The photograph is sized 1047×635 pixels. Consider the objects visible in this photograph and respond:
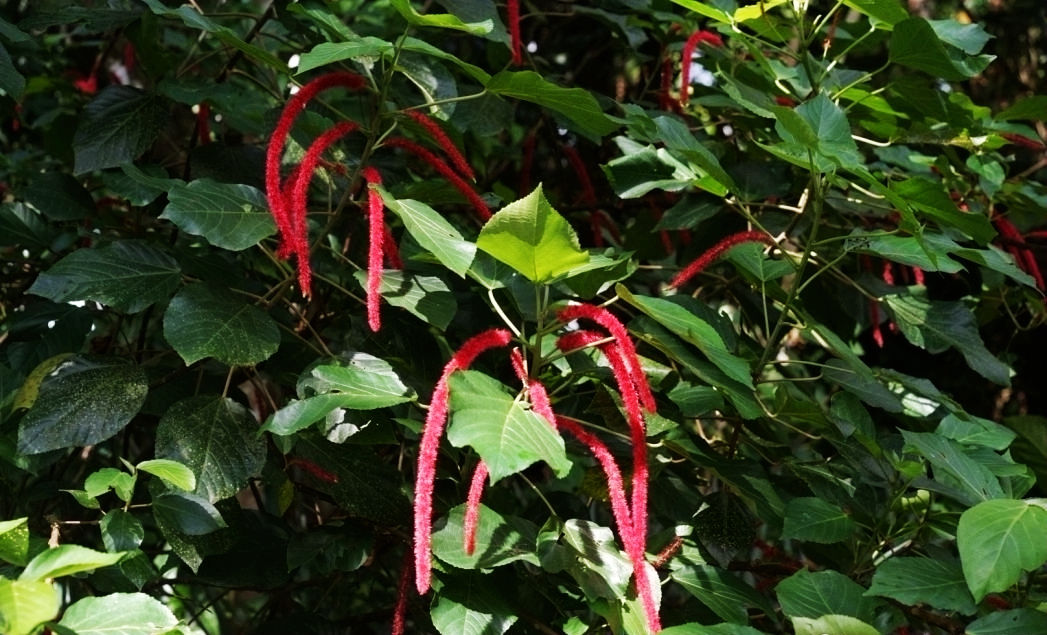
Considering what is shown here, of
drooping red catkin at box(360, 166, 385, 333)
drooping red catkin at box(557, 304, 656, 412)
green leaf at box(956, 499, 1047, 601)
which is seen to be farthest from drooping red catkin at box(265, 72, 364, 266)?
green leaf at box(956, 499, 1047, 601)

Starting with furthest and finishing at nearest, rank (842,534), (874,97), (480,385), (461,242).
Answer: (874,97)
(842,534)
(461,242)
(480,385)

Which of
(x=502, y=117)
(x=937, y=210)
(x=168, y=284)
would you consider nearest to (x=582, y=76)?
(x=502, y=117)

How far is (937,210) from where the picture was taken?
57.5 inches

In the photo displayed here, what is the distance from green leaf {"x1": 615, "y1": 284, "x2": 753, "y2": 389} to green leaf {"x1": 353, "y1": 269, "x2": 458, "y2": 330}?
0.22 meters

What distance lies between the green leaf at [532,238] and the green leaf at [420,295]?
221mm

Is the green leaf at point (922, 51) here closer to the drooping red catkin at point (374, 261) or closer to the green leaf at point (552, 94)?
the green leaf at point (552, 94)

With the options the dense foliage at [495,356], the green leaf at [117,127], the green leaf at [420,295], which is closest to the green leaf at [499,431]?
the dense foliage at [495,356]

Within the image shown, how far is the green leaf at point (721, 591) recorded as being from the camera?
124cm

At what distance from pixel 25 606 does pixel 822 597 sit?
→ 0.80 meters

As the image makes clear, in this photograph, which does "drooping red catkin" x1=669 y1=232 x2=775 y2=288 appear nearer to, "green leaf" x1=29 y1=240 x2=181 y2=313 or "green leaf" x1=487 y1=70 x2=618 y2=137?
"green leaf" x1=487 y1=70 x2=618 y2=137

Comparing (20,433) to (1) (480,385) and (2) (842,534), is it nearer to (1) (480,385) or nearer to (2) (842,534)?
(1) (480,385)

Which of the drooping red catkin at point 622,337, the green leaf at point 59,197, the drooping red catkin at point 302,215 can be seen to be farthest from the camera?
the green leaf at point 59,197

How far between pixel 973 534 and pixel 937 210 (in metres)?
0.53

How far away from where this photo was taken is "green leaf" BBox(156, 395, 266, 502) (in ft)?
4.17
